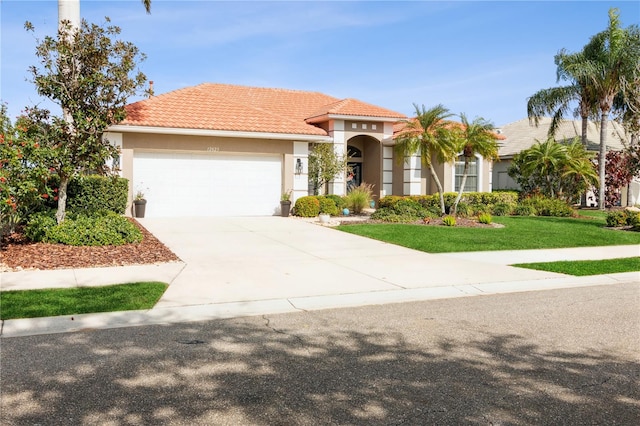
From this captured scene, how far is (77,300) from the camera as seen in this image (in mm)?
7621

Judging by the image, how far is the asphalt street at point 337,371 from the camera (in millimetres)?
4090

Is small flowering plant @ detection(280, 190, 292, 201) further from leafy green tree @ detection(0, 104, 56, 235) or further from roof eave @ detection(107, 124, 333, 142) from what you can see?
leafy green tree @ detection(0, 104, 56, 235)

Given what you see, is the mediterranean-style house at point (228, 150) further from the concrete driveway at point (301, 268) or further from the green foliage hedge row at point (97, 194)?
the concrete driveway at point (301, 268)

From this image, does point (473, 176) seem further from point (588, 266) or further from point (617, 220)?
point (588, 266)

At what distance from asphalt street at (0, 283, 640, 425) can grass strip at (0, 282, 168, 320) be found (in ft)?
3.25

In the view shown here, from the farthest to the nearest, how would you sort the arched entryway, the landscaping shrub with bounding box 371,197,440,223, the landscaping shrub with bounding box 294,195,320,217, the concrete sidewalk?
the arched entryway
the landscaping shrub with bounding box 294,195,320,217
the landscaping shrub with bounding box 371,197,440,223
the concrete sidewalk

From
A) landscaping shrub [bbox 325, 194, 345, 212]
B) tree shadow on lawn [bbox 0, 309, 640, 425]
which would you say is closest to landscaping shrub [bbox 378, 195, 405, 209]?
landscaping shrub [bbox 325, 194, 345, 212]

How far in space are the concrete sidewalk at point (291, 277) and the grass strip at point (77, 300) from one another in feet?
0.80

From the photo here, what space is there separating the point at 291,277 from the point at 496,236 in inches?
326

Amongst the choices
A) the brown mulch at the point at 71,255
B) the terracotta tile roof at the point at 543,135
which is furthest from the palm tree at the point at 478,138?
the terracotta tile roof at the point at 543,135

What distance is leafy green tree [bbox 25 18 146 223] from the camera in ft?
41.4

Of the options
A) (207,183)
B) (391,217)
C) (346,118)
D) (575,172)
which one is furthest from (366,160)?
(575,172)

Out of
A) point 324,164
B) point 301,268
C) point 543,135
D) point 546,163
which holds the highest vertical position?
point 543,135

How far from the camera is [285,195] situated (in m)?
21.6
